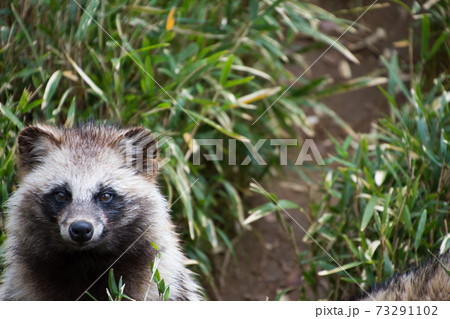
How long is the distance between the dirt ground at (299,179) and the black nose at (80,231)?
75.9 inches

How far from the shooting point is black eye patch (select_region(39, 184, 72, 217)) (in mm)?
2824

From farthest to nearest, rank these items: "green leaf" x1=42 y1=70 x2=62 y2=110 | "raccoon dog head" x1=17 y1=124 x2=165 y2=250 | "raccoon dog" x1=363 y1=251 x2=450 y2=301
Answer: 1. "green leaf" x1=42 y1=70 x2=62 y2=110
2. "raccoon dog" x1=363 y1=251 x2=450 y2=301
3. "raccoon dog head" x1=17 y1=124 x2=165 y2=250

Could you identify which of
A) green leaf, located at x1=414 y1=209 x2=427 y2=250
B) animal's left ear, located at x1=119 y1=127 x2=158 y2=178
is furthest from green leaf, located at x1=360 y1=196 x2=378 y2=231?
animal's left ear, located at x1=119 y1=127 x2=158 y2=178

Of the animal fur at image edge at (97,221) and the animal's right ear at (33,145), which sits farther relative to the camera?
the animal's right ear at (33,145)

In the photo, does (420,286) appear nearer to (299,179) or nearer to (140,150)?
(140,150)

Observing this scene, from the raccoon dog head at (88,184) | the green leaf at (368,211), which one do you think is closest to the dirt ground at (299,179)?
the green leaf at (368,211)

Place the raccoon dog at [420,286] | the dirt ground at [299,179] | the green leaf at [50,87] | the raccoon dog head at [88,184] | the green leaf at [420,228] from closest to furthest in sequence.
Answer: the raccoon dog head at [88,184] < the raccoon dog at [420,286] < the green leaf at [420,228] < the green leaf at [50,87] < the dirt ground at [299,179]

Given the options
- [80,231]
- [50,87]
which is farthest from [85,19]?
[80,231]

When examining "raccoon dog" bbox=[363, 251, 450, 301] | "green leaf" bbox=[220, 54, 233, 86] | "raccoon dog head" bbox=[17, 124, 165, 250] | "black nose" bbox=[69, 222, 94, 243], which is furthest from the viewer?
"green leaf" bbox=[220, 54, 233, 86]

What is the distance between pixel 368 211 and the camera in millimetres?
3389

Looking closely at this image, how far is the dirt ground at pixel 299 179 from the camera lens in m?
4.71

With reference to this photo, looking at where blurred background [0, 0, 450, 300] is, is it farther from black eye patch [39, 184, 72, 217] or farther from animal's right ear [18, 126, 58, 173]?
black eye patch [39, 184, 72, 217]

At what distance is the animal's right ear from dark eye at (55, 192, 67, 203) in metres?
0.26

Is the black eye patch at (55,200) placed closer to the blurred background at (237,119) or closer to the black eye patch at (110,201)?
the black eye patch at (110,201)
